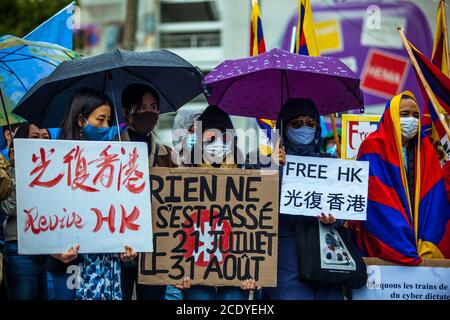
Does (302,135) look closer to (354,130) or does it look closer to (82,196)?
(82,196)

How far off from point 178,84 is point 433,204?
6.74 ft

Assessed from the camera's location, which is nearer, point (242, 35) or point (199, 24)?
point (242, 35)

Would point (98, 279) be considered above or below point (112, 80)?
below

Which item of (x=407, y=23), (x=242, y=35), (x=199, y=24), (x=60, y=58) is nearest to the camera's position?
(x=60, y=58)

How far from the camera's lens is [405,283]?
5.67 meters

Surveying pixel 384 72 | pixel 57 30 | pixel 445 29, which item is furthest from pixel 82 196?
pixel 384 72

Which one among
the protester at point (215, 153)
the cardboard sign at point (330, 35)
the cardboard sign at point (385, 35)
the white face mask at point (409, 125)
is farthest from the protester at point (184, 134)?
the cardboard sign at point (330, 35)

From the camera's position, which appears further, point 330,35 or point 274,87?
point 330,35

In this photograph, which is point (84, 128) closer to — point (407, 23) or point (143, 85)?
point (143, 85)

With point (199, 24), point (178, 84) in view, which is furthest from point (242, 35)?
point (178, 84)

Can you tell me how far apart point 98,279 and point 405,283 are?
202cm

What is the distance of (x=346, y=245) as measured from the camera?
5.56 metres

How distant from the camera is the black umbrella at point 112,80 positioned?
553 centimetres

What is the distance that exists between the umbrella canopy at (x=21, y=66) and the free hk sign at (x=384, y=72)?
48.3 ft
